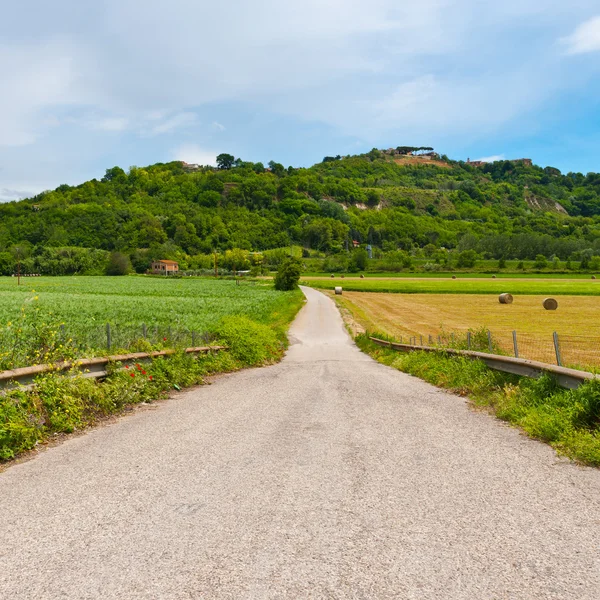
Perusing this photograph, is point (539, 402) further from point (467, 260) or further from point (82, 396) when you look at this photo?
point (467, 260)

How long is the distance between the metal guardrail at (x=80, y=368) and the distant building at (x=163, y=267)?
139707 millimetres

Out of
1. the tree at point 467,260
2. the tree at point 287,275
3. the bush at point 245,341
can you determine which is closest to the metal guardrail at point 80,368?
the bush at point 245,341

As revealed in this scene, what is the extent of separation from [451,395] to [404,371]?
4.82 m

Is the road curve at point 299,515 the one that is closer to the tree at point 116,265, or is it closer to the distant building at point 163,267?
the tree at point 116,265

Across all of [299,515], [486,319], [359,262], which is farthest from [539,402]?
[359,262]

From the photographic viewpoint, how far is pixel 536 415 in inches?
272

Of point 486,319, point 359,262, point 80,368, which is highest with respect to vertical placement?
point 359,262

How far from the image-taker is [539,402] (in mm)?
7680

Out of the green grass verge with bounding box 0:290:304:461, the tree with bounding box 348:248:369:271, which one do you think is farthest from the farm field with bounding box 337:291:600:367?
the tree with bounding box 348:248:369:271

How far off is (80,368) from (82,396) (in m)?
0.71

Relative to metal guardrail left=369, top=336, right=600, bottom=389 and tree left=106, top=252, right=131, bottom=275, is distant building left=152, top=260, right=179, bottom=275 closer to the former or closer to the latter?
tree left=106, top=252, right=131, bottom=275

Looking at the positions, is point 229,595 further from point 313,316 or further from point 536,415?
point 313,316

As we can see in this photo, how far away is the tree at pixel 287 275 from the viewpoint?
7019cm

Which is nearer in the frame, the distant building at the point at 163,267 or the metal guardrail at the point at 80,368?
the metal guardrail at the point at 80,368
